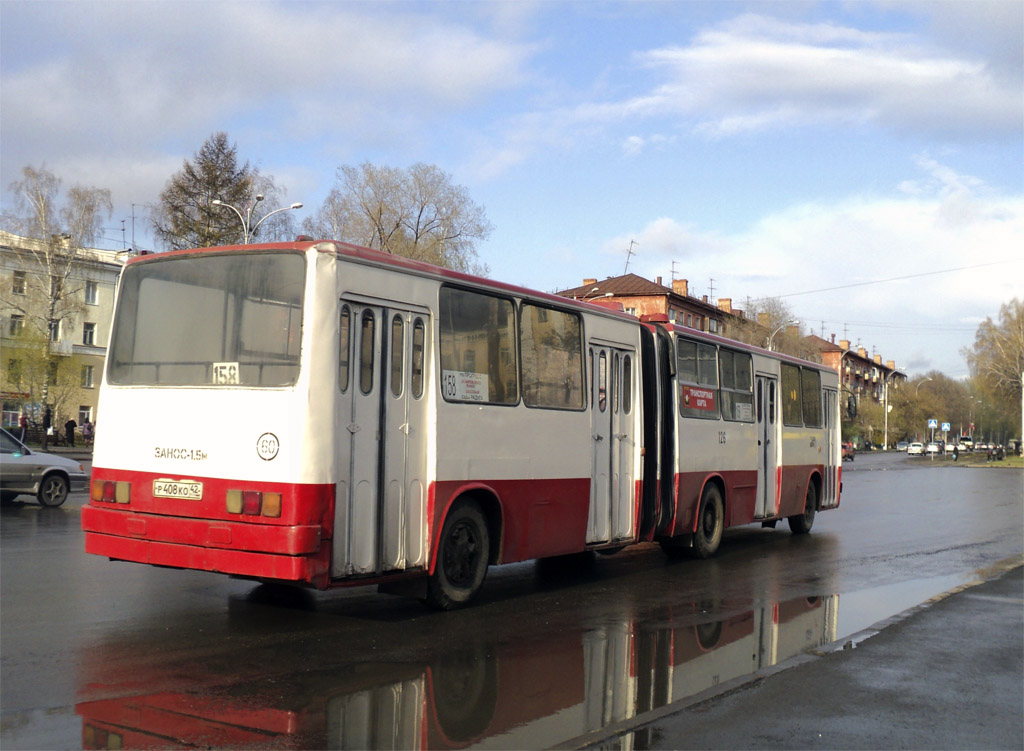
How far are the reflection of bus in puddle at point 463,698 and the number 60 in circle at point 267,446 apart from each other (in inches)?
70.9

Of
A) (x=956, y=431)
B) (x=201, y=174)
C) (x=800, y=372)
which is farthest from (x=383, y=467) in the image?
(x=956, y=431)

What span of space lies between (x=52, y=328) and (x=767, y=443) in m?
52.5

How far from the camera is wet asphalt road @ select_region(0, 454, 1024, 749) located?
18.5 ft

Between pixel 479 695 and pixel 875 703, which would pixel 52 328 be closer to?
pixel 479 695

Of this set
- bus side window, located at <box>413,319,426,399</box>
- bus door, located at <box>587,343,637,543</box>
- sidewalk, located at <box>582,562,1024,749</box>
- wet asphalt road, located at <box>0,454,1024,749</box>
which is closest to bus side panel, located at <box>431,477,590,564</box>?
bus door, located at <box>587,343,637,543</box>

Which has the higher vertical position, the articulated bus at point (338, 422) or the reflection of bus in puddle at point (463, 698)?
the articulated bus at point (338, 422)

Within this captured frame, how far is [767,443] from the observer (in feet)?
54.1

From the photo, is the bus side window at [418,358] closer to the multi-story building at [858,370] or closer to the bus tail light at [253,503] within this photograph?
the bus tail light at [253,503]

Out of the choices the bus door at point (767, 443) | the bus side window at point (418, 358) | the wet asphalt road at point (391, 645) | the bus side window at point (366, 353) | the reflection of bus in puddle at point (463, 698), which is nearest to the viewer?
the reflection of bus in puddle at point (463, 698)

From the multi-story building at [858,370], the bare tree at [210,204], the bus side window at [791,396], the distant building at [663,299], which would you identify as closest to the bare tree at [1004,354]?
the distant building at [663,299]

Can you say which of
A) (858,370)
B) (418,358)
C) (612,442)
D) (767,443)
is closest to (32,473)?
(612,442)

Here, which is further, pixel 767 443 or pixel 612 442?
pixel 767 443

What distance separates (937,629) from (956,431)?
192090 millimetres

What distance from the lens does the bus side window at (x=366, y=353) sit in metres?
8.20
